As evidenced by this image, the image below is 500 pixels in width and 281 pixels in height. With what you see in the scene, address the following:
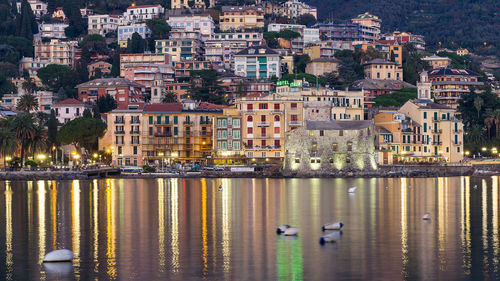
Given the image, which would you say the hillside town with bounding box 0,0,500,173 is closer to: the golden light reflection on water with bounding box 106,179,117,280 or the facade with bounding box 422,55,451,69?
the facade with bounding box 422,55,451,69

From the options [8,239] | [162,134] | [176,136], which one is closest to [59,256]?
[8,239]

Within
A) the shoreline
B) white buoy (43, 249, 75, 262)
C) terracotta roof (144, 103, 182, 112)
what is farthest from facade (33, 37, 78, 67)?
white buoy (43, 249, 75, 262)

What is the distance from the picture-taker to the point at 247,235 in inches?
1956

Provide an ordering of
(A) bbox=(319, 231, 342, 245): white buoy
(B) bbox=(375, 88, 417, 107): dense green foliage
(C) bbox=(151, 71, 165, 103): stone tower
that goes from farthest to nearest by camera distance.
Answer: (C) bbox=(151, 71, 165, 103): stone tower, (B) bbox=(375, 88, 417, 107): dense green foliage, (A) bbox=(319, 231, 342, 245): white buoy

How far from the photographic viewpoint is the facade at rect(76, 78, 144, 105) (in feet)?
511

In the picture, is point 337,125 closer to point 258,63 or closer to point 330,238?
point 258,63

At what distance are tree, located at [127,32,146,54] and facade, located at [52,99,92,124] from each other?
33676 millimetres

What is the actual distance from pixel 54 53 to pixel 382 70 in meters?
71.4

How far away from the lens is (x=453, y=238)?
48.2 m

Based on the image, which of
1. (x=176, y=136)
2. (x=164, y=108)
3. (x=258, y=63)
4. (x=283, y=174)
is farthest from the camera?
(x=258, y=63)

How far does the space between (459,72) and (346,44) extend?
2753 cm

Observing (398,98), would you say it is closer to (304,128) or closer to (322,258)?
(304,128)

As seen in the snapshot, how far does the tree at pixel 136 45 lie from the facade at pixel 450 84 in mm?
58534

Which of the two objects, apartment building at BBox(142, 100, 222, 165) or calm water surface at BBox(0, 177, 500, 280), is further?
apartment building at BBox(142, 100, 222, 165)
